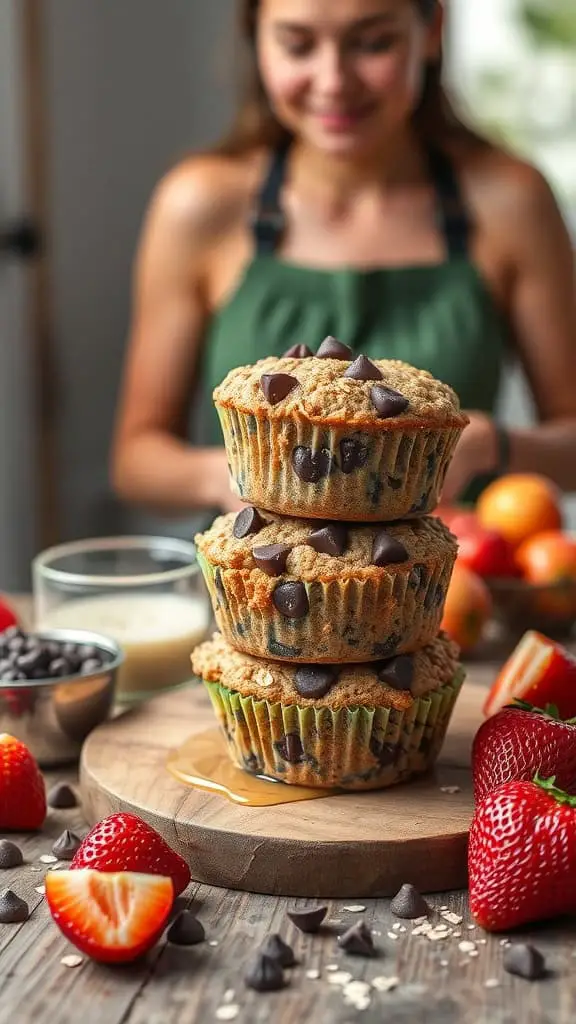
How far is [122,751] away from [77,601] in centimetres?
42

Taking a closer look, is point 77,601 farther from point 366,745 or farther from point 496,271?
point 496,271

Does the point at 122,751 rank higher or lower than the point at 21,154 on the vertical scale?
lower

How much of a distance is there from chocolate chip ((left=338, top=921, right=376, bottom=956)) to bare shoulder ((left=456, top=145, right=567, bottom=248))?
2228mm

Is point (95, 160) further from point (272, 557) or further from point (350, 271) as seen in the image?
point (272, 557)

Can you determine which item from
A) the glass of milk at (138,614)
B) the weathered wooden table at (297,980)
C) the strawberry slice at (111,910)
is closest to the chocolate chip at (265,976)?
the weathered wooden table at (297,980)

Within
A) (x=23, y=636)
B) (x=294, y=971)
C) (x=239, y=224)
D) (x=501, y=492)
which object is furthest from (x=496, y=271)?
(x=294, y=971)

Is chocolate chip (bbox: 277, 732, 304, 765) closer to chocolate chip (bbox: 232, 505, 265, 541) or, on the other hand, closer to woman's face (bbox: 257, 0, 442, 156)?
chocolate chip (bbox: 232, 505, 265, 541)

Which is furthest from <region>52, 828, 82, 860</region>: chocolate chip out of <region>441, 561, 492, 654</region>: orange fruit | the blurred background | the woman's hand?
the blurred background

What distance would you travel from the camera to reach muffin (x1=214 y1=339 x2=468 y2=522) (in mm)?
1501

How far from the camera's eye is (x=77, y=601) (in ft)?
6.92

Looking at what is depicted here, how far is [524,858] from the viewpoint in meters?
1.33

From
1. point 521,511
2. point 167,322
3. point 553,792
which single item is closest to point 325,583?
point 553,792

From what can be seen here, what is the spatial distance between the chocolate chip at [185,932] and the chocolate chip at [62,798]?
1.34ft

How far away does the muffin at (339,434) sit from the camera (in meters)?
1.50
